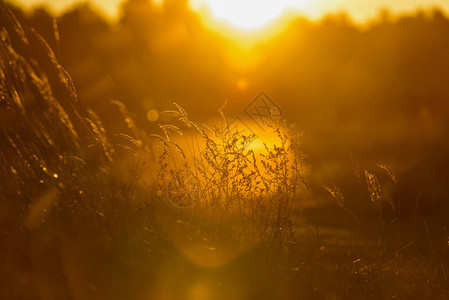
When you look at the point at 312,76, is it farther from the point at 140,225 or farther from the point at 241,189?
the point at 140,225

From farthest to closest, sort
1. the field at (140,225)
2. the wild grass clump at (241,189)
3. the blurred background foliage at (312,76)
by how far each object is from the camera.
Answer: the blurred background foliage at (312,76) < the wild grass clump at (241,189) < the field at (140,225)

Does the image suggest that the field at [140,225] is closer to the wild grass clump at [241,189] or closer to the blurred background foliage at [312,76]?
the wild grass clump at [241,189]

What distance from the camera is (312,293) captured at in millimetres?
4461

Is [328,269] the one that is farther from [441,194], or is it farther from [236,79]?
[236,79]

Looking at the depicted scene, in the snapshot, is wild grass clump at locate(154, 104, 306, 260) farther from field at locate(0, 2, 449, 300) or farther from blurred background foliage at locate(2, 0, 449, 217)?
blurred background foliage at locate(2, 0, 449, 217)

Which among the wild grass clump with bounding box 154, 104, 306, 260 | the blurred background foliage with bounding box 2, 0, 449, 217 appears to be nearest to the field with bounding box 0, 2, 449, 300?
the wild grass clump with bounding box 154, 104, 306, 260

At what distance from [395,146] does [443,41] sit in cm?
1774

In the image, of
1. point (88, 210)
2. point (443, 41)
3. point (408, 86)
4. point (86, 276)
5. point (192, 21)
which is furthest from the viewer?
point (192, 21)

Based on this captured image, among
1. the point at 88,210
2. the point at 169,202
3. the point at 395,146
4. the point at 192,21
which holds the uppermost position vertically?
the point at 192,21

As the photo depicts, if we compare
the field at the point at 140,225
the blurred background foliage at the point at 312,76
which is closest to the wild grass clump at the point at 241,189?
the field at the point at 140,225

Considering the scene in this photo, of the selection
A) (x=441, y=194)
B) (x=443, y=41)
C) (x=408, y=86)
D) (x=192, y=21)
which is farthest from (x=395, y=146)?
(x=192, y=21)

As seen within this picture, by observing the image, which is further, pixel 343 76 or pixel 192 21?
pixel 192 21

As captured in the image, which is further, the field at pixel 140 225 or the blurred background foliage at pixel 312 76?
the blurred background foliage at pixel 312 76

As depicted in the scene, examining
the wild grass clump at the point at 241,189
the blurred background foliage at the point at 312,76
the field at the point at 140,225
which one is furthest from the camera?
the blurred background foliage at the point at 312,76
